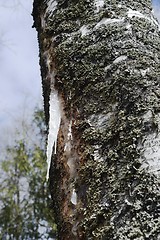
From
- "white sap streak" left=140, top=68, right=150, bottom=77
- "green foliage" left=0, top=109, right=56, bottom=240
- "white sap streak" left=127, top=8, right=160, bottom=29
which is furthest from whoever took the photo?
"green foliage" left=0, top=109, right=56, bottom=240

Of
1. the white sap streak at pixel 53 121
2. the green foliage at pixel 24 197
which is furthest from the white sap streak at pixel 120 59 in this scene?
the green foliage at pixel 24 197

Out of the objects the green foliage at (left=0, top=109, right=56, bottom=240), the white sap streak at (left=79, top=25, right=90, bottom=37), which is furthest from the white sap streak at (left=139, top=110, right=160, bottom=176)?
the green foliage at (left=0, top=109, right=56, bottom=240)

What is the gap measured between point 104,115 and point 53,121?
12cm

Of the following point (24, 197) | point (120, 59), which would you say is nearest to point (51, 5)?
point (120, 59)

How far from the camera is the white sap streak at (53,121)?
2.19ft

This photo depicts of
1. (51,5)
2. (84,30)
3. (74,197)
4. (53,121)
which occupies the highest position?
(51,5)

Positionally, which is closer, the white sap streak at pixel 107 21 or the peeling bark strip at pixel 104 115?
the peeling bark strip at pixel 104 115

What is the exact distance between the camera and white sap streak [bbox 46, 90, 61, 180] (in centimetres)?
67

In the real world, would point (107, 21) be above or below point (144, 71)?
above

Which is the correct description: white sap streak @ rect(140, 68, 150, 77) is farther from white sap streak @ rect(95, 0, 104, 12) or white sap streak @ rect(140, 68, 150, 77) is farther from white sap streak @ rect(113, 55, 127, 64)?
white sap streak @ rect(95, 0, 104, 12)

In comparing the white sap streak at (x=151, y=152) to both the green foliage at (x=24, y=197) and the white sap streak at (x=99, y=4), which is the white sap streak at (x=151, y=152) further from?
the green foliage at (x=24, y=197)

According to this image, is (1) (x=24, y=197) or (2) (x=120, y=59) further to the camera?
(1) (x=24, y=197)

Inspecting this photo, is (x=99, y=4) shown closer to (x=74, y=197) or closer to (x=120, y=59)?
(x=120, y=59)

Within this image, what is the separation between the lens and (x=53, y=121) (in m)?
0.68
